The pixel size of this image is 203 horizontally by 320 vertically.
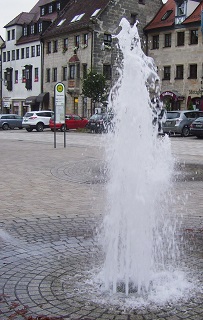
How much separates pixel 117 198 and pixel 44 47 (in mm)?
54871

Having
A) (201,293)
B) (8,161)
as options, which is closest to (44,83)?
(8,161)

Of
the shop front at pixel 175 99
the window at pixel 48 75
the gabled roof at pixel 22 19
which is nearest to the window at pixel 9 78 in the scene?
the gabled roof at pixel 22 19

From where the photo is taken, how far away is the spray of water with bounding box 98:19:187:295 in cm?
445

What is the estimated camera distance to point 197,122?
29.0 metres

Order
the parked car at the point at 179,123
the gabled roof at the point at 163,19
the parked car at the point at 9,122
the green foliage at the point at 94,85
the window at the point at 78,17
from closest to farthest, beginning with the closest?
the parked car at the point at 179,123 → the green foliage at the point at 94,85 → the parked car at the point at 9,122 → the gabled roof at the point at 163,19 → the window at the point at 78,17

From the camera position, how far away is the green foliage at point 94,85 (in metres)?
42.6

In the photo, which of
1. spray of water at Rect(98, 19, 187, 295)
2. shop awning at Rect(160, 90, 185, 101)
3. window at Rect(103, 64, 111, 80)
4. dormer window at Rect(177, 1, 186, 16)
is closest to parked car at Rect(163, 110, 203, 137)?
shop awning at Rect(160, 90, 185, 101)

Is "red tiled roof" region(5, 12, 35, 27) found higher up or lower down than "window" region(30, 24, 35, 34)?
higher up

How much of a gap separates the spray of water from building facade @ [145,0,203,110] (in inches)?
1549

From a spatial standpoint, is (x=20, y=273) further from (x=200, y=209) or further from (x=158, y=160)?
(x=200, y=209)

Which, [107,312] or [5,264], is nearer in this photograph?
[107,312]

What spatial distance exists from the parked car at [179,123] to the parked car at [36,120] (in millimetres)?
13094

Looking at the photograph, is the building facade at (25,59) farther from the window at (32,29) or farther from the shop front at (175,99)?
the shop front at (175,99)

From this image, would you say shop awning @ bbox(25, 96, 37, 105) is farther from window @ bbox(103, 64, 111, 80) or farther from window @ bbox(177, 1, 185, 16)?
window @ bbox(177, 1, 185, 16)
